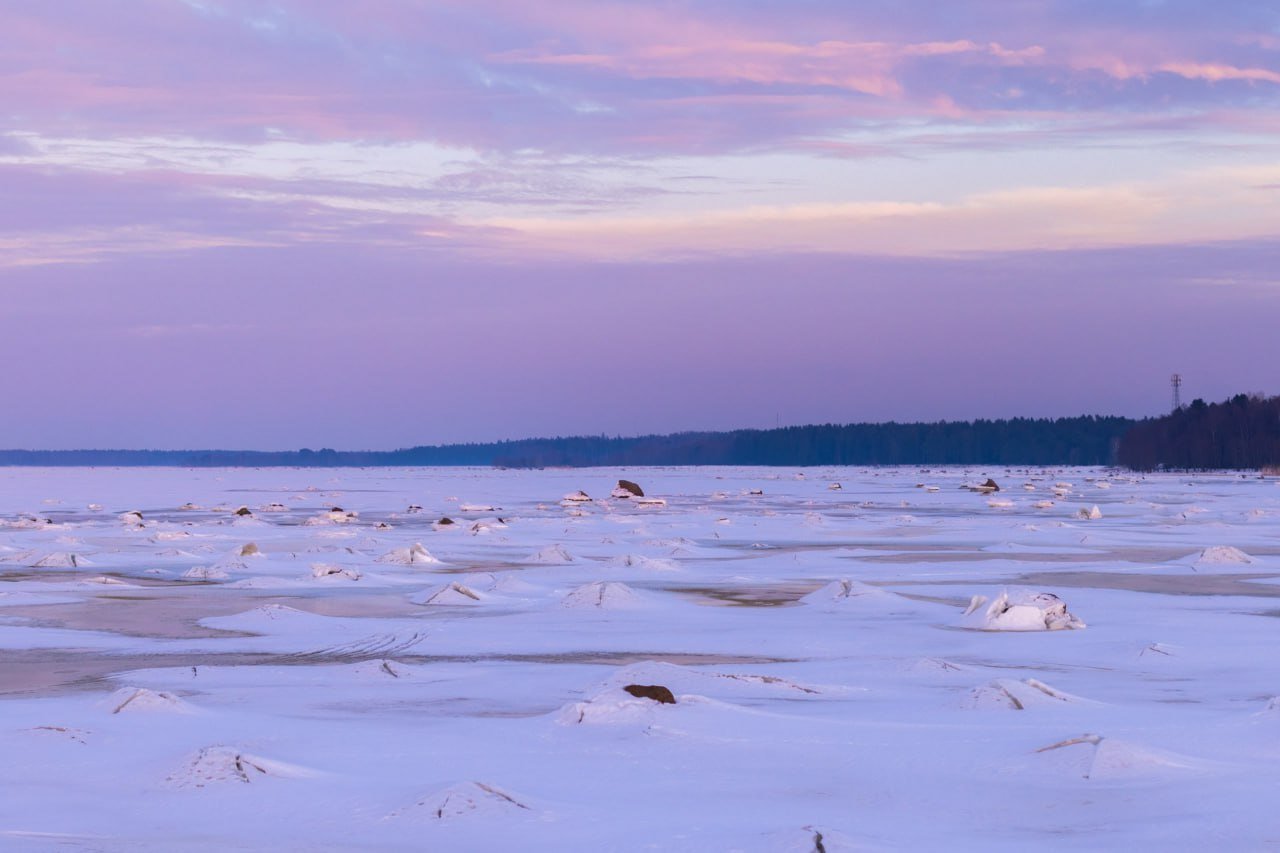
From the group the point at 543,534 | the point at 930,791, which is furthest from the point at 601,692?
the point at 543,534

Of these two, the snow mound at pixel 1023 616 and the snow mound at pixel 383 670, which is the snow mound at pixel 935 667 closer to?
the snow mound at pixel 1023 616

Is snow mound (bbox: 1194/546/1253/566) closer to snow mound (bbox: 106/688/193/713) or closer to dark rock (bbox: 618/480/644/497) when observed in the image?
snow mound (bbox: 106/688/193/713)

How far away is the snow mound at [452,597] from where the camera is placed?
57.2 ft

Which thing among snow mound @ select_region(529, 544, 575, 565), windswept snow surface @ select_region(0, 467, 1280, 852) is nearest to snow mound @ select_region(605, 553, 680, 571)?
windswept snow surface @ select_region(0, 467, 1280, 852)

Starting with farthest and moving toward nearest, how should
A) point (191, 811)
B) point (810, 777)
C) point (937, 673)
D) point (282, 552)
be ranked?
point (282, 552) → point (937, 673) → point (810, 777) → point (191, 811)

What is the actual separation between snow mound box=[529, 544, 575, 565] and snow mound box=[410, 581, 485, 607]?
6.37 meters

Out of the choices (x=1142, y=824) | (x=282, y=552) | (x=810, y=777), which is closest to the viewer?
(x=1142, y=824)

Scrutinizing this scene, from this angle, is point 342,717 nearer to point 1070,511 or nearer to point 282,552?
point 282,552

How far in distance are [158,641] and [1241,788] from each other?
9.92m

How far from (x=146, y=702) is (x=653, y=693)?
3.13 metres

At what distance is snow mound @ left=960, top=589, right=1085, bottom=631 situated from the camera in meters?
14.6

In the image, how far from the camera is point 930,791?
7254 millimetres

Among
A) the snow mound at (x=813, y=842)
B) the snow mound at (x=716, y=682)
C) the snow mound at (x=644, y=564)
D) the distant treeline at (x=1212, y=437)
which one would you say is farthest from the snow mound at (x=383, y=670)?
the distant treeline at (x=1212, y=437)

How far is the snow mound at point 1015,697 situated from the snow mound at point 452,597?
8683 mm
